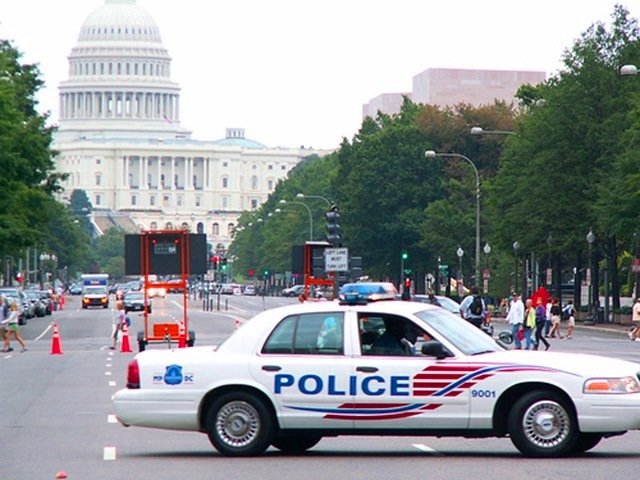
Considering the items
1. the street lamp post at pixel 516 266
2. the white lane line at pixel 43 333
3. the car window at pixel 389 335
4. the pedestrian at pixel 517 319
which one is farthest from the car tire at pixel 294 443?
the street lamp post at pixel 516 266

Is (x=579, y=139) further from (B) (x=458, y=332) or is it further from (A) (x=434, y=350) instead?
(A) (x=434, y=350)

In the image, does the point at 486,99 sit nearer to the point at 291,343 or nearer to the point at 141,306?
the point at 141,306

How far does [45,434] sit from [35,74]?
7362cm

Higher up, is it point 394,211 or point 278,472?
point 394,211

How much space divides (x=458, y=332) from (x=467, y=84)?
13625 cm

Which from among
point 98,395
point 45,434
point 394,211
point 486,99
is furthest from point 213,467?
point 486,99

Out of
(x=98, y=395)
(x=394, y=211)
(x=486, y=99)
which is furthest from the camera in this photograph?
(x=486, y=99)

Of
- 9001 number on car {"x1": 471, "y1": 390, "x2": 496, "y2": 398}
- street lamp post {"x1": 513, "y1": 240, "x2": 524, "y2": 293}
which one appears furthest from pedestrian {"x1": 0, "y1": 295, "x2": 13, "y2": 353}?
street lamp post {"x1": 513, "y1": 240, "x2": 524, "y2": 293}

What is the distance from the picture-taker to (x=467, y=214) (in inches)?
3974

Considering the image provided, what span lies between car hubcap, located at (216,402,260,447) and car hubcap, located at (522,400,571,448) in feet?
8.40

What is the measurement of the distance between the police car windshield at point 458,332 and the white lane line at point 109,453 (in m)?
3.34

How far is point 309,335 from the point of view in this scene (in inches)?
691

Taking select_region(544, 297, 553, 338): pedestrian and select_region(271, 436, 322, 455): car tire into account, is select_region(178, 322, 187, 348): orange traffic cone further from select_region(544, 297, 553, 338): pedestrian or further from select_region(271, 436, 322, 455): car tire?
select_region(271, 436, 322, 455): car tire

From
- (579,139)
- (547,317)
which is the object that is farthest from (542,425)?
(579,139)
